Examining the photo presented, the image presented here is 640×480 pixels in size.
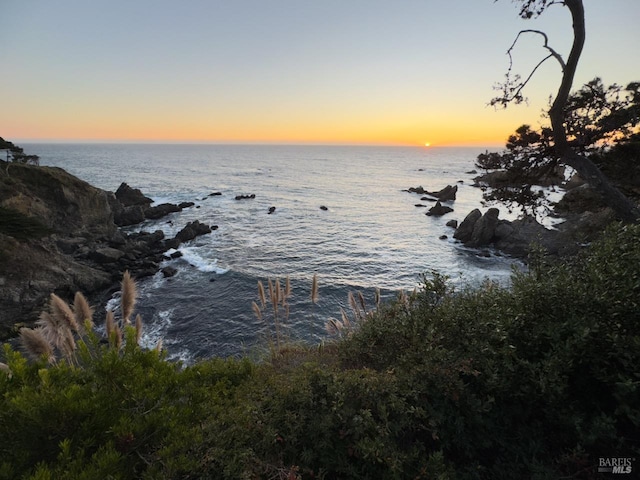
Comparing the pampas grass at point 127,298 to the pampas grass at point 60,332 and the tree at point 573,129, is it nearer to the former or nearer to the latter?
the pampas grass at point 60,332

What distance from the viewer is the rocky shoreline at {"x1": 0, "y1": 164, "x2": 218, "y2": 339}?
18625 mm

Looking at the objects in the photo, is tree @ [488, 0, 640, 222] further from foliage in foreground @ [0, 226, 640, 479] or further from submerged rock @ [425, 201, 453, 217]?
submerged rock @ [425, 201, 453, 217]

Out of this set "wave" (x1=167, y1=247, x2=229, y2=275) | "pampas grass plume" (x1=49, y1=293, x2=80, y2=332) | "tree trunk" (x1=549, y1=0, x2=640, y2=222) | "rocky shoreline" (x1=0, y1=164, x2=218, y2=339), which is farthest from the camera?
"wave" (x1=167, y1=247, x2=229, y2=275)

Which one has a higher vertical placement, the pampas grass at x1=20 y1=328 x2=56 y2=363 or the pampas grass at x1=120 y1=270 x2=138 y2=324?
the pampas grass at x1=120 y1=270 x2=138 y2=324

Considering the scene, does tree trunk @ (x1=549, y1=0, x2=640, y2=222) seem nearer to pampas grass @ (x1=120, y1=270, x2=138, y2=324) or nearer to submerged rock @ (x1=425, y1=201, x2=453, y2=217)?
pampas grass @ (x1=120, y1=270, x2=138, y2=324)

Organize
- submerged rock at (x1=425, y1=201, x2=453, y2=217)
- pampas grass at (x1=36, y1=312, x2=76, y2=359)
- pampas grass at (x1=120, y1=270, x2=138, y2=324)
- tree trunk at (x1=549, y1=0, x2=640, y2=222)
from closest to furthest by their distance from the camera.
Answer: pampas grass at (x1=36, y1=312, x2=76, y2=359) < pampas grass at (x1=120, y1=270, x2=138, y2=324) < tree trunk at (x1=549, y1=0, x2=640, y2=222) < submerged rock at (x1=425, y1=201, x2=453, y2=217)

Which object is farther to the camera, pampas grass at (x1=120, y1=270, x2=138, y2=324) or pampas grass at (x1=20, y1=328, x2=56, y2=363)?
pampas grass at (x1=120, y1=270, x2=138, y2=324)

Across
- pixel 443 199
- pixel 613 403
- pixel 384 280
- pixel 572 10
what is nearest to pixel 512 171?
pixel 572 10

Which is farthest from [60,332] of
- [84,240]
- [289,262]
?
[84,240]

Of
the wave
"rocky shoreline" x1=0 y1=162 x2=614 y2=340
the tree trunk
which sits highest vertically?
the tree trunk

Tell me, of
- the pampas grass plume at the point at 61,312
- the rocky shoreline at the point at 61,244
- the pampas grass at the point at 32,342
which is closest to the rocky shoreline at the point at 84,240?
the rocky shoreline at the point at 61,244

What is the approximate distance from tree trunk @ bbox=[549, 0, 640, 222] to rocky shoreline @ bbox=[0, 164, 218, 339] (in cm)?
1420

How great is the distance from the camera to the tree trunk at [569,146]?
7336 mm

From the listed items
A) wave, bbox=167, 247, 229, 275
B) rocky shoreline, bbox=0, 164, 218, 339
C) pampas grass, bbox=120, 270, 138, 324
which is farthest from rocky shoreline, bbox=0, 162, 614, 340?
pampas grass, bbox=120, 270, 138, 324
